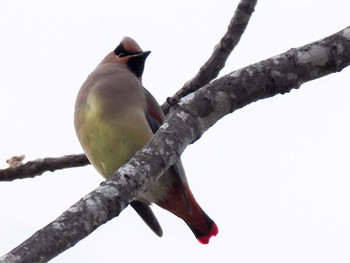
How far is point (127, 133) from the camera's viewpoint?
4391 millimetres

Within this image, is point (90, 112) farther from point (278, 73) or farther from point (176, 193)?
point (278, 73)

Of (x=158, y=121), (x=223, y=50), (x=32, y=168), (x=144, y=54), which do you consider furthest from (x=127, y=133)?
(x=144, y=54)

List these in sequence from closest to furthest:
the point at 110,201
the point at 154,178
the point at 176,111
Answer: the point at 110,201 → the point at 154,178 → the point at 176,111

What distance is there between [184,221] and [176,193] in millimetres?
294

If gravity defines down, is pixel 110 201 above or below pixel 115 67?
below

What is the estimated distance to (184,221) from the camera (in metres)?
4.87

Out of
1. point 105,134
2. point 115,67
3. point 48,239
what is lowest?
point 48,239

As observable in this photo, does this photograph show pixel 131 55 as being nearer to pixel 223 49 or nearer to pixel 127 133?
pixel 127 133

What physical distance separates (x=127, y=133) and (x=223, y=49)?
78 centimetres

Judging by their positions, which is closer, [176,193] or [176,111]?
[176,111]

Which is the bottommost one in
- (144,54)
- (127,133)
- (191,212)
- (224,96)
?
(224,96)

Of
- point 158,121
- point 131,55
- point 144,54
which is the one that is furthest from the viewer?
point 131,55

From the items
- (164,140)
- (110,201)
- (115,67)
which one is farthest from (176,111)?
(115,67)

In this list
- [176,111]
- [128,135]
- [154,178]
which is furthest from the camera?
[128,135]
